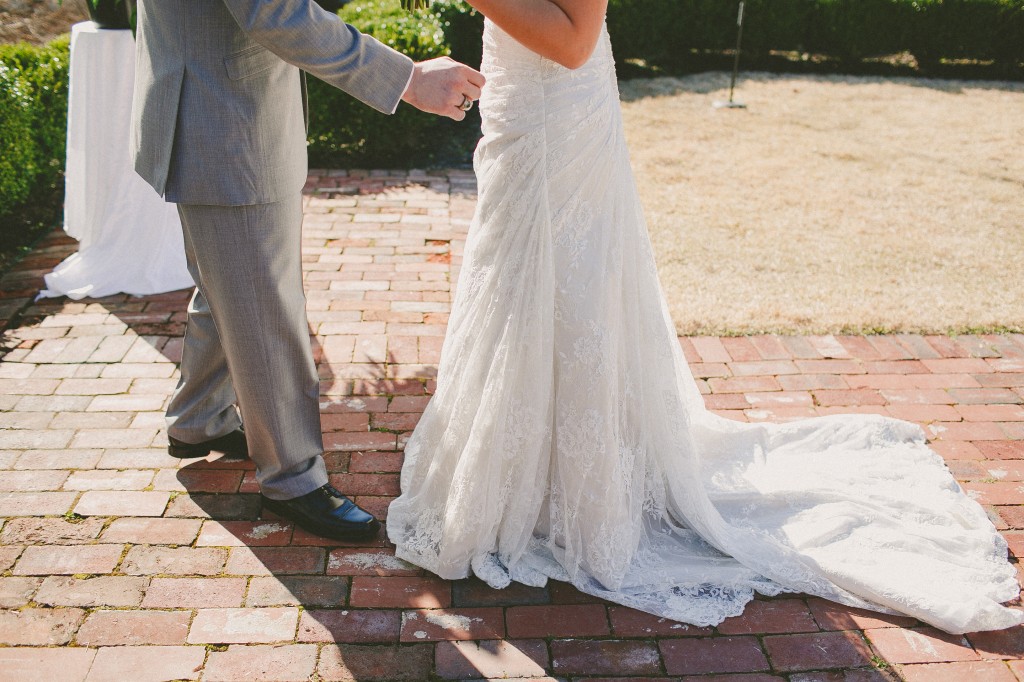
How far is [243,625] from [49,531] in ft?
2.74

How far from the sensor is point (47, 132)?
222 inches

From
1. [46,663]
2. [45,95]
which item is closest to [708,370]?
[46,663]

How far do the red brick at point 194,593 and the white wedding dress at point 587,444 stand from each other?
53 cm

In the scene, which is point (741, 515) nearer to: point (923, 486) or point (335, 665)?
point (923, 486)

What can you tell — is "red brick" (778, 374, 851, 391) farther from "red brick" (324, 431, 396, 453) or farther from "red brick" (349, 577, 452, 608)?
"red brick" (349, 577, 452, 608)

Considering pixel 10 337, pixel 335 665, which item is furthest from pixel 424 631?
pixel 10 337

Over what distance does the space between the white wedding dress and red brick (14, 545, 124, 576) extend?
0.88 m

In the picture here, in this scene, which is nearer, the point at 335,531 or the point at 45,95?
the point at 335,531

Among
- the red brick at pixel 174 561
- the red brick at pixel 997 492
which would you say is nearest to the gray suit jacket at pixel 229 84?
the red brick at pixel 174 561

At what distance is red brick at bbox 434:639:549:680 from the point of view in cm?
236

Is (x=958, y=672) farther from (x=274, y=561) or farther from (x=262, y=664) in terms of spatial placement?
(x=274, y=561)

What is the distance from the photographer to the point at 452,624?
2.53 metres

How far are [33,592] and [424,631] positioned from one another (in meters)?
1.18

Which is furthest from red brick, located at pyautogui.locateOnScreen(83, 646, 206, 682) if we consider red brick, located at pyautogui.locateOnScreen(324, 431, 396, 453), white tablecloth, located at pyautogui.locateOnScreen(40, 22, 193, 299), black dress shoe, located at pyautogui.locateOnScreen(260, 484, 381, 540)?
white tablecloth, located at pyautogui.locateOnScreen(40, 22, 193, 299)
